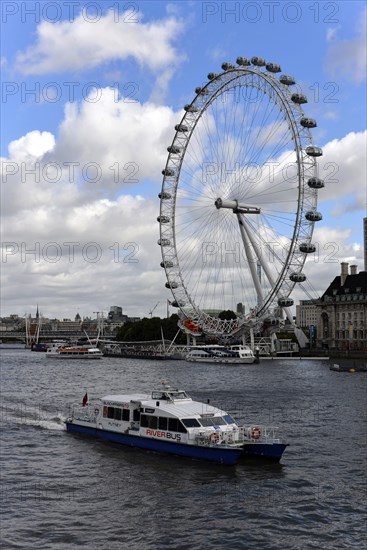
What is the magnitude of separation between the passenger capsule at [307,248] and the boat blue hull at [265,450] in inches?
2179

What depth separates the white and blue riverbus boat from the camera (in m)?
29.9

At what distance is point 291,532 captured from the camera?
70.2 ft

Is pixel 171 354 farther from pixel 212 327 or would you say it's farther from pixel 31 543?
pixel 31 543

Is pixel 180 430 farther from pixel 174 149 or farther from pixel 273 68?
pixel 174 149

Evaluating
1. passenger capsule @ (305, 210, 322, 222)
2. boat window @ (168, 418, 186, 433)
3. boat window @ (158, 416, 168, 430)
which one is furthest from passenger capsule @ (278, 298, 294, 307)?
boat window @ (168, 418, 186, 433)

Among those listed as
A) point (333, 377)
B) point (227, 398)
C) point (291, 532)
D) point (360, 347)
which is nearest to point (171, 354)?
point (360, 347)

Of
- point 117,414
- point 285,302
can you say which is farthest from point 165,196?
point 117,414

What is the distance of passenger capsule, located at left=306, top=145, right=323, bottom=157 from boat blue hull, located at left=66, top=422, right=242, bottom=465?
5386cm

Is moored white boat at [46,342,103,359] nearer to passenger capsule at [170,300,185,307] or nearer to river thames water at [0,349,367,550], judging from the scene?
passenger capsule at [170,300,185,307]

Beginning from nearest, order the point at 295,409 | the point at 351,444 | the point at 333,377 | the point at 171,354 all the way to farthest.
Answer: the point at 351,444, the point at 295,409, the point at 333,377, the point at 171,354

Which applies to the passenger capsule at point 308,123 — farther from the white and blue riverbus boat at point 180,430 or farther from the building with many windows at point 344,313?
the building with many windows at point 344,313

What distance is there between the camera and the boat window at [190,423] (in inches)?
1219

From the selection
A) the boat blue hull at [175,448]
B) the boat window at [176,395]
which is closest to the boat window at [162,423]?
the boat blue hull at [175,448]

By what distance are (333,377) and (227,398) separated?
1143 inches
